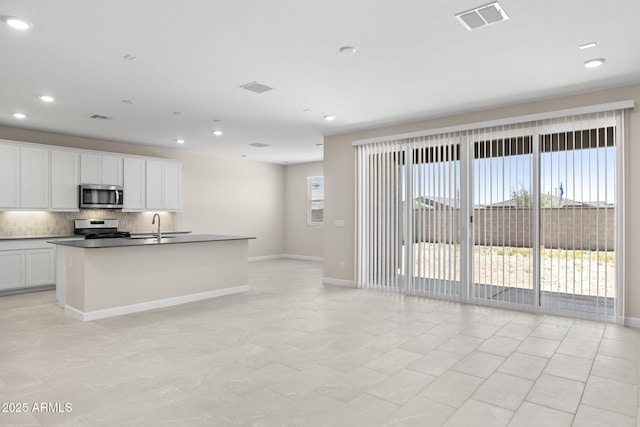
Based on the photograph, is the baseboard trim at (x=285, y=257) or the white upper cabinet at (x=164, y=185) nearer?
the white upper cabinet at (x=164, y=185)

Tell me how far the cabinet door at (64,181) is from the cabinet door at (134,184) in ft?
2.84

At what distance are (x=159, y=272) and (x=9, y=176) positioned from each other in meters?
3.21

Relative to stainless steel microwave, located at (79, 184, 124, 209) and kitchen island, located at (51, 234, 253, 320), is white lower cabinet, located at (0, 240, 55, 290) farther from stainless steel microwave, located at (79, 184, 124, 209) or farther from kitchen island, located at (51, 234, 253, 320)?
kitchen island, located at (51, 234, 253, 320)

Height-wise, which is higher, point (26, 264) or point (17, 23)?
point (17, 23)

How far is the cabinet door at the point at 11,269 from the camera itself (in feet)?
19.8

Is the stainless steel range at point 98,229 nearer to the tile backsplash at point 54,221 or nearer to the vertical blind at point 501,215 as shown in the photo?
the tile backsplash at point 54,221

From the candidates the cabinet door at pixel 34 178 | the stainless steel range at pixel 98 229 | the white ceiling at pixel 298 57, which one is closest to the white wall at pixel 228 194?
the cabinet door at pixel 34 178

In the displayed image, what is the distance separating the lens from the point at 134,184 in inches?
306

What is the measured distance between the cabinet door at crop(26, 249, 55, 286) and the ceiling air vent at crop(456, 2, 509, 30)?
6.98 m

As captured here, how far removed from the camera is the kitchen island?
472 cm

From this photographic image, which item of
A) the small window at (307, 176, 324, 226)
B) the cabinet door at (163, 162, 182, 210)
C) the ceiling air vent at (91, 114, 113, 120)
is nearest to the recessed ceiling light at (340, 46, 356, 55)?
the ceiling air vent at (91, 114, 113, 120)

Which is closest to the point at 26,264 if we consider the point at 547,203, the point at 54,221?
the point at 54,221

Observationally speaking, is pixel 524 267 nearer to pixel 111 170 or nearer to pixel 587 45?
pixel 587 45

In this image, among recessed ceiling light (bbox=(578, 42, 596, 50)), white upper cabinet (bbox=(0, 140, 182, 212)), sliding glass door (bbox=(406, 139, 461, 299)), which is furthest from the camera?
white upper cabinet (bbox=(0, 140, 182, 212))
